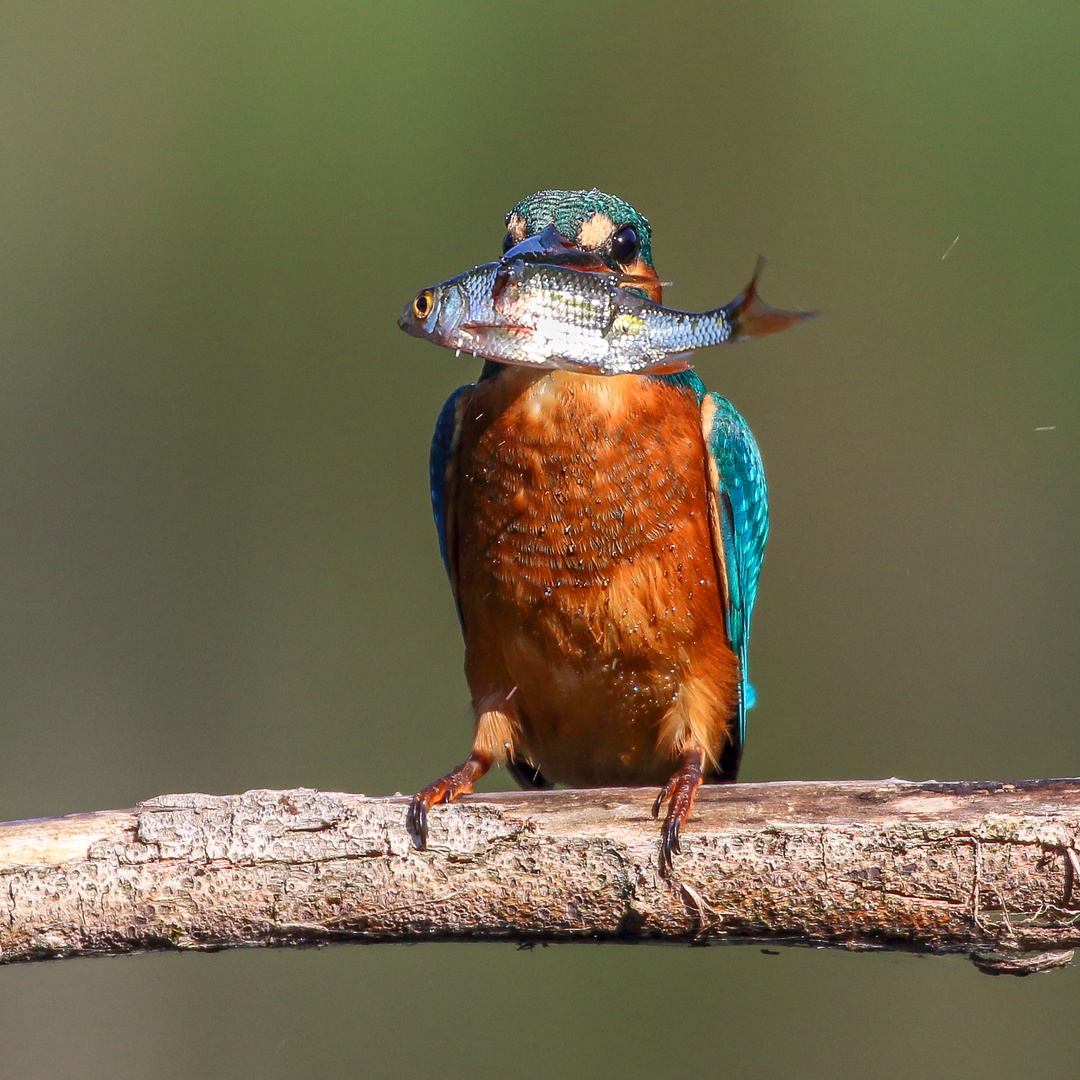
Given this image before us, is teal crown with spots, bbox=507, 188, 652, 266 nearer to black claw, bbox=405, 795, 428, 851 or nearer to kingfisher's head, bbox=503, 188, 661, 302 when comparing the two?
kingfisher's head, bbox=503, 188, 661, 302

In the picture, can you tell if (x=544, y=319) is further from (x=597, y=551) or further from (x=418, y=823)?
(x=418, y=823)

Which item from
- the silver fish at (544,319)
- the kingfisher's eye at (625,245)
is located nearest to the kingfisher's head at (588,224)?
the kingfisher's eye at (625,245)

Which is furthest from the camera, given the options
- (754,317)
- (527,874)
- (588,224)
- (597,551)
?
(588,224)

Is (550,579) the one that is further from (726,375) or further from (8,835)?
(726,375)

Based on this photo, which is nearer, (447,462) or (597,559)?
(597,559)

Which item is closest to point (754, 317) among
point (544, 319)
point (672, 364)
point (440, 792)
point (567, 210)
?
point (672, 364)

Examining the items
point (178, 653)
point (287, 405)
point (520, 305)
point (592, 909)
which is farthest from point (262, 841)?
point (287, 405)

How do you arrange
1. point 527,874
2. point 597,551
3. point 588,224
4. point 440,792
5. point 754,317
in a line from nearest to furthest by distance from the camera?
point 754,317
point 527,874
point 440,792
point 597,551
point 588,224

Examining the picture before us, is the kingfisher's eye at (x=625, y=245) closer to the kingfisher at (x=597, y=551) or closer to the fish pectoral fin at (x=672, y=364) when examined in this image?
the kingfisher at (x=597, y=551)
